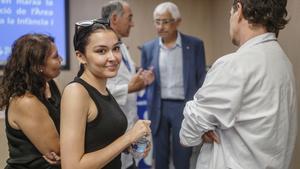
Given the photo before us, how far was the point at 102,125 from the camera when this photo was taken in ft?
4.13

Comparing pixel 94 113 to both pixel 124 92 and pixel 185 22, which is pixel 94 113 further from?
pixel 185 22

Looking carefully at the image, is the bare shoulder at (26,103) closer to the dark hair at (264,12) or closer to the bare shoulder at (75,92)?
the bare shoulder at (75,92)

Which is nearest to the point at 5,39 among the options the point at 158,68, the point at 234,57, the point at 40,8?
the point at 40,8

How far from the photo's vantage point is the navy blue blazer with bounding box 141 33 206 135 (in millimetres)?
2902

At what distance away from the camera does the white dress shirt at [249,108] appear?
1362 millimetres

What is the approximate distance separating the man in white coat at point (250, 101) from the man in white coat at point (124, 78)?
1063 mm

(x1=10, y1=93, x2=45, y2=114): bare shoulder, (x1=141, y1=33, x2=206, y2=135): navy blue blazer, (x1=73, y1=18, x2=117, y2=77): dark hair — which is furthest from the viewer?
(x1=141, y1=33, x2=206, y2=135): navy blue blazer

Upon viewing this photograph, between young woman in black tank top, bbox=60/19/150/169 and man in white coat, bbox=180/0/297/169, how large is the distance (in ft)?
0.98

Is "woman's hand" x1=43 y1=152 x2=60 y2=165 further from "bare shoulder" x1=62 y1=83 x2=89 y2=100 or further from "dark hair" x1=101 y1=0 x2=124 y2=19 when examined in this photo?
"dark hair" x1=101 y1=0 x2=124 y2=19

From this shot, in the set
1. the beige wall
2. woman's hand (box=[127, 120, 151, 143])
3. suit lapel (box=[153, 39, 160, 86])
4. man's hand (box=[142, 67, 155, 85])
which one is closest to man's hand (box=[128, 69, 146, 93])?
man's hand (box=[142, 67, 155, 85])

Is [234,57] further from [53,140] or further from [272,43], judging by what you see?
[53,140]

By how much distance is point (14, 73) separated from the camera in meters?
1.49

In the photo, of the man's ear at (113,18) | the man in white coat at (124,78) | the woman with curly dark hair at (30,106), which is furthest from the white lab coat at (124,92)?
the woman with curly dark hair at (30,106)

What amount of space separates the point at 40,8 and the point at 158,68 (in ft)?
3.99
